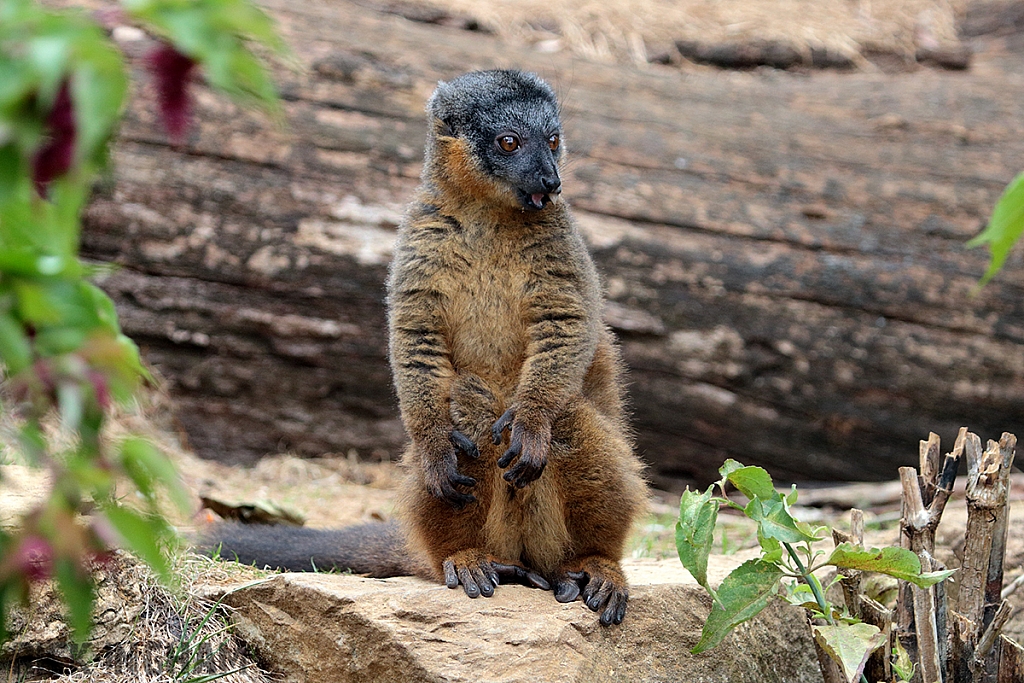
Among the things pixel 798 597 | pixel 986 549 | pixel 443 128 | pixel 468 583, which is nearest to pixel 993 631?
pixel 986 549

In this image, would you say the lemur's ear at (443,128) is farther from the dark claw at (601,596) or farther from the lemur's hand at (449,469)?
the dark claw at (601,596)

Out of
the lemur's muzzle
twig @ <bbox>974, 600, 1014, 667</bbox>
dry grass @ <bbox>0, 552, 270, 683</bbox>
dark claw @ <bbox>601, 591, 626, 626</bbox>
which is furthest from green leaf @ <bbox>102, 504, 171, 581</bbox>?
twig @ <bbox>974, 600, 1014, 667</bbox>

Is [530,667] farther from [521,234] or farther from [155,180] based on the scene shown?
[155,180]

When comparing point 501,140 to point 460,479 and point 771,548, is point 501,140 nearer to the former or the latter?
point 460,479

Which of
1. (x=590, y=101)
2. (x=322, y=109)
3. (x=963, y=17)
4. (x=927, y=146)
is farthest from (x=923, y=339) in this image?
(x=963, y=17)

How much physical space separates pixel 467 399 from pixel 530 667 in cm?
123

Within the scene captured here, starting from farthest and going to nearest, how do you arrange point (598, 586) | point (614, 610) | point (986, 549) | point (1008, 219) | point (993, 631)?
1. point (598, 586)
2. point (614, 610)
3. point (986, 549)
4. point (993, 631)
5. point (1008, 219)

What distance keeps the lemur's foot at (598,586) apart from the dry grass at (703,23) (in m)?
5.97

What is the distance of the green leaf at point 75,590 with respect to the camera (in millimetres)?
1493

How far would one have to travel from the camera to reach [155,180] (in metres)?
7.26

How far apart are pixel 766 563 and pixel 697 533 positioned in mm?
283

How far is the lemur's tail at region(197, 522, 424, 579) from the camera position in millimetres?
4695

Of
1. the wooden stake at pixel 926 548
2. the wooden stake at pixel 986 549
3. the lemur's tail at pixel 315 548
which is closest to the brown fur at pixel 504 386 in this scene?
the lemur's tail at pixel 315 548

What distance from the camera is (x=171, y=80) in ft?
5.27
